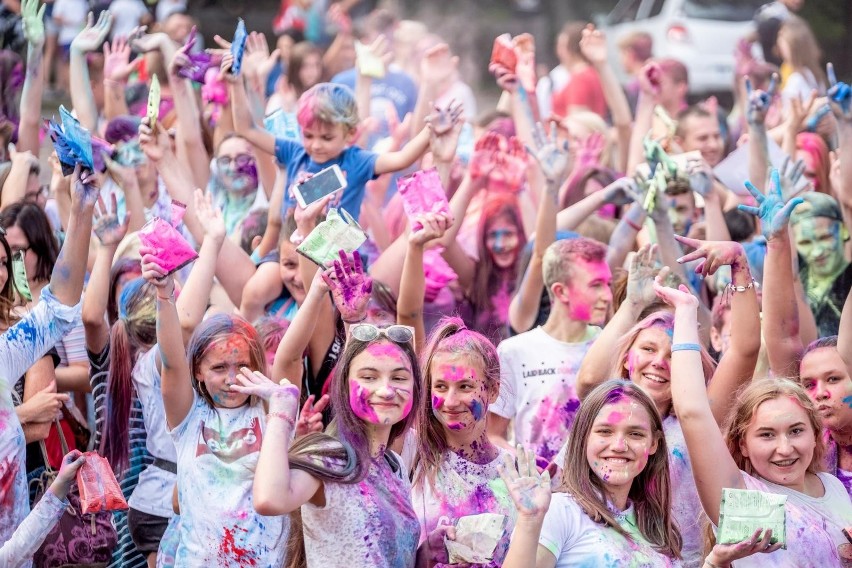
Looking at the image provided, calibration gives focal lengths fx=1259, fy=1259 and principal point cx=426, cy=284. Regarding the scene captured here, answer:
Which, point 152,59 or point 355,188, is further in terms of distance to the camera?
point 152,59

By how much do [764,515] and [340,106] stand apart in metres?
2.89

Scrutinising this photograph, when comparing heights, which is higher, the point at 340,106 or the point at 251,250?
the point at 340,106

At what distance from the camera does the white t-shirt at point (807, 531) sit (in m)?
3.49

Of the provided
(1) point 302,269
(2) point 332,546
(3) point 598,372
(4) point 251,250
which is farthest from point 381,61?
(2) point 332,546

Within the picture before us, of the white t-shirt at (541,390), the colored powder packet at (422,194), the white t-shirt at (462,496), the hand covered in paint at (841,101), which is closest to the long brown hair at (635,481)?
the white t-shirt at (462,496)

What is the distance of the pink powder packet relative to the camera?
389 centimetres

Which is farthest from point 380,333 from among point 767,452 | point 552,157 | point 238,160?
point 238,160

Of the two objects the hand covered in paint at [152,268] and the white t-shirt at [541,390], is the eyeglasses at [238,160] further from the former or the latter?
the hand covered in paint at [152,268]

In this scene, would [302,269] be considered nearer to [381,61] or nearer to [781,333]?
[781,333]

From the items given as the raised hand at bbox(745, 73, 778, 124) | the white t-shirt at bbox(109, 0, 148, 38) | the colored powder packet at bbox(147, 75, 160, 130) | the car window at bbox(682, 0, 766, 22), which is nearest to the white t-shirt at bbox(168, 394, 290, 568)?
the colored powder packet at bbox(147, 75, 160, 130)

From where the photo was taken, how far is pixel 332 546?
3.43 metres

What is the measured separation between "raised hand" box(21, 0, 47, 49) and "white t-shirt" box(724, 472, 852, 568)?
458 centimetres

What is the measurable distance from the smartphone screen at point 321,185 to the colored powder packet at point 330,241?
53 centimetres

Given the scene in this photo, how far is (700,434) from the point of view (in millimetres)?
3410
